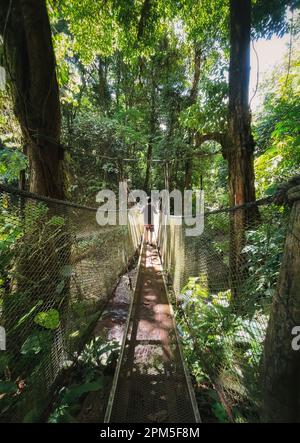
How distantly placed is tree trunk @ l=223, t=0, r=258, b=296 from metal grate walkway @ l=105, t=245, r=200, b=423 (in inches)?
40.1

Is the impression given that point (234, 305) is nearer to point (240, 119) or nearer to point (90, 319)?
point (90, 319)

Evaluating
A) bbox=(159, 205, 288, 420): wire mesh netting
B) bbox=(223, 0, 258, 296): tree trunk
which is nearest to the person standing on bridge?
bbox=(159, 205, 288, 420): wire mesh netting

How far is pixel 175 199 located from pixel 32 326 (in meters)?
6.88

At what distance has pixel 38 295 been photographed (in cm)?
148

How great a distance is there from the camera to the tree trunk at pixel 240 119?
217 centimetres

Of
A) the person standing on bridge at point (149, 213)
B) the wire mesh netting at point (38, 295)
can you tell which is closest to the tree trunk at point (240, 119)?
the wire mesh netting at point (38, 295)

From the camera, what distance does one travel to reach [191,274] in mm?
2518

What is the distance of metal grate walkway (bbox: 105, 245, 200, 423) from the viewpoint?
1.33 metres

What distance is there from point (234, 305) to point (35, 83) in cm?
239

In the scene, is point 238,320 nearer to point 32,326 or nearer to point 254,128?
point 32,326

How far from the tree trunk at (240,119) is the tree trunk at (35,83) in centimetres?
172

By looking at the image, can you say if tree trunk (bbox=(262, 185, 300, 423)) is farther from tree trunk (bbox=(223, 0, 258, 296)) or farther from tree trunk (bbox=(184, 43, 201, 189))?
tree trunk (bbox=(184, 43, 201, 189))

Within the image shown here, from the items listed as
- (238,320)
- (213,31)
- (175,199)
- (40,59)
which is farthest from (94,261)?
(175,199)

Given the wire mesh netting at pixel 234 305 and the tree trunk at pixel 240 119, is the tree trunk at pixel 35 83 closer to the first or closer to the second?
the wire mesh netting at pixel 234 305
